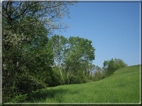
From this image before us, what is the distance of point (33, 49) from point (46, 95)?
127 centimetres

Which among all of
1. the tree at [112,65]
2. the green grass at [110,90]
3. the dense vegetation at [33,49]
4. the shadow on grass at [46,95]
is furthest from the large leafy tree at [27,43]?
the tree at [112,65]

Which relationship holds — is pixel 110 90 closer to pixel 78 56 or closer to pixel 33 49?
pixel 78 56

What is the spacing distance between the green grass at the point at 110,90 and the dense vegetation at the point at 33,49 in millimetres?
323

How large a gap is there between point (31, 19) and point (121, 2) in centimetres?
229

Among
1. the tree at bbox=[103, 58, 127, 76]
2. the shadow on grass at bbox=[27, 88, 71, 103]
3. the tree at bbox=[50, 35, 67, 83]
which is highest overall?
the tree at bbox=[50, 35, 67, 83]

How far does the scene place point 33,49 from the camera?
5.06 meters

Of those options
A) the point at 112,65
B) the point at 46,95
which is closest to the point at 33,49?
the point at 46,95

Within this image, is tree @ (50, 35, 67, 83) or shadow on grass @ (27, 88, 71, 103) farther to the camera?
shadow on grass @ (27, 88, 71, 103)

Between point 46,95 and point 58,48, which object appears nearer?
point 58,48

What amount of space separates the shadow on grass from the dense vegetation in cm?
19

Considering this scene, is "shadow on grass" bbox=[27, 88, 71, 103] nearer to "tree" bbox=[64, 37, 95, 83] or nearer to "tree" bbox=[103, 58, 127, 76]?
"tree" bbox=[64, 37, 95, 83]

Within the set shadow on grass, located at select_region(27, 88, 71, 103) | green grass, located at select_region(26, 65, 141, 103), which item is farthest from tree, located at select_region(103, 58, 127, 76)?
Result: shadow on grass, located at select_region(27, 88, 71, 103)

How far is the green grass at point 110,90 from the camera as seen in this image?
3942 mm

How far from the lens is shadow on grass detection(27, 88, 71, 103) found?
16.1 feet
